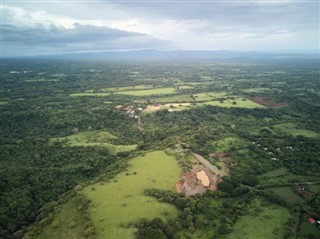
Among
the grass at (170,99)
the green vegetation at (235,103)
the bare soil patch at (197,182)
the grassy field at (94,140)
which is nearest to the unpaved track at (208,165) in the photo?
the bare soil patch at (197,182)

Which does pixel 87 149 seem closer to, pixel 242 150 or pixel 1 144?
pixel 1 144

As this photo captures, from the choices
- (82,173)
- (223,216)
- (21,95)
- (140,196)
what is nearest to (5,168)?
(82,173)

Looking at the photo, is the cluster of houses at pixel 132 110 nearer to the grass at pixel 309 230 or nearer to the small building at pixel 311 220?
the small building at pixel 311 220

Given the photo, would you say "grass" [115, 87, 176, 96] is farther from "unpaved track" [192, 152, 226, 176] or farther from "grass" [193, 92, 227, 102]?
"unpaved track" [192, 152, 226, 176]

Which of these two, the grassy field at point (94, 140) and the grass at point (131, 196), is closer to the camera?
the grass at point (131, 196)

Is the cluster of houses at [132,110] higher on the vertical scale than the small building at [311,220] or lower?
higher

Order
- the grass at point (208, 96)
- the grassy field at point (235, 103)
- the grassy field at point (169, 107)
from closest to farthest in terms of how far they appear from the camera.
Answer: the grassy field at point (169, 107), the grassy field at point (235, 103), the grass at point (208, 96)

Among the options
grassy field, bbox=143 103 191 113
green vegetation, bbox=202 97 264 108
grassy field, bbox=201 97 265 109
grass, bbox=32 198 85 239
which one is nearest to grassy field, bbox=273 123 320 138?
grassy field, bbox=201 97 265 109

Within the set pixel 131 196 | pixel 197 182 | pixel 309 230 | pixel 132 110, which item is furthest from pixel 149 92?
pixel 309 230
